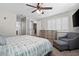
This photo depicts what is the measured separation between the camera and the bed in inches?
57.4

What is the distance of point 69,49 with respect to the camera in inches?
67.5

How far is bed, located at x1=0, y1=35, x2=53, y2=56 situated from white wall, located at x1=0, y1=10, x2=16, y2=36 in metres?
0.11

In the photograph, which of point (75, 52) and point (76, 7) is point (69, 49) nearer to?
point (75, 52)

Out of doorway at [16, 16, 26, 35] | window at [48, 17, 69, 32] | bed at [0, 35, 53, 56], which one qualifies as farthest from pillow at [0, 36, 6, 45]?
window at [48, 17, 69, 32]

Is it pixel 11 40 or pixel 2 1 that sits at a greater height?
pixel 2 1

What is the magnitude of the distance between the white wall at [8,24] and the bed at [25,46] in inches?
4.5

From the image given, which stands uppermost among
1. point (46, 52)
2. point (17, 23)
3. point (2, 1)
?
point (2, 1)

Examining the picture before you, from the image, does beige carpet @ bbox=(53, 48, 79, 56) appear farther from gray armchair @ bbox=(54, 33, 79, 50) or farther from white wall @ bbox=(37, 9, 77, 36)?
white wall @ bbox=(37, 9, 77, 36)

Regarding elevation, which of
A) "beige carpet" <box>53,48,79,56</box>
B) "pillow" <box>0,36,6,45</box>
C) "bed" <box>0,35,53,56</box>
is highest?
"pillow" <box>0,36,6,45</box>

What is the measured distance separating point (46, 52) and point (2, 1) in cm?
118

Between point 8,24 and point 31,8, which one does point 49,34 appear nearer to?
point 31,8

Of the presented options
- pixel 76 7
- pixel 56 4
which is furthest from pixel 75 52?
pixel 56 4

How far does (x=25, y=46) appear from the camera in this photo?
5.01ft

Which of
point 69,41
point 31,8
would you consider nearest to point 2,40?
point 31,8
